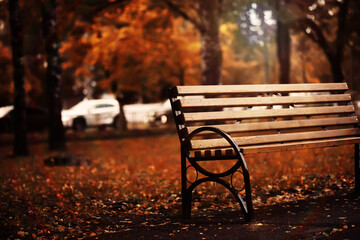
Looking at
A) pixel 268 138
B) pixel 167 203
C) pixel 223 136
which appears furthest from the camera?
pixel 167 203

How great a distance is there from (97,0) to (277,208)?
41.0ft

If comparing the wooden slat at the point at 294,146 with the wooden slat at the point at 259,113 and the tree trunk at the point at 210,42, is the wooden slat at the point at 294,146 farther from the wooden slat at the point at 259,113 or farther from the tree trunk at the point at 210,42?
the tree trunk at the point at 210,42

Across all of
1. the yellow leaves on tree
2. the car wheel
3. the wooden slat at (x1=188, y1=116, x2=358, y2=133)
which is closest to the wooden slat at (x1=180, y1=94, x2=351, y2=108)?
the wooden slat at (x1=188, y1=116, x2=358, y2=133)

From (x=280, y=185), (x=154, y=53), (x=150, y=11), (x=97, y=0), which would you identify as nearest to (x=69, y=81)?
(x=154, y=53)

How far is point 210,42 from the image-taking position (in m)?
16.0

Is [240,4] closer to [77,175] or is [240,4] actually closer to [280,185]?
[77,175]

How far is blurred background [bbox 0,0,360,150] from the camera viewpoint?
49.1 feet

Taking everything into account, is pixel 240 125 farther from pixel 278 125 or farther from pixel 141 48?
pixel 141 48

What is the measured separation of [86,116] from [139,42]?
7520 mm

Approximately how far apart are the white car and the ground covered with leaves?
18.3 m

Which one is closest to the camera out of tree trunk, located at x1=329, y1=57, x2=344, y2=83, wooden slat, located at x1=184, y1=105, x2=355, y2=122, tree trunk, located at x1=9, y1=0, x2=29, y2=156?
wooden slat, located at x1=184, y1=105, x2=355, y2=122

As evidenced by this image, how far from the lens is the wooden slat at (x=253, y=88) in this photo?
5453mm

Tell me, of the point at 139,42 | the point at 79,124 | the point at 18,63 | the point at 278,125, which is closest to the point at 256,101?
the point at 278,125

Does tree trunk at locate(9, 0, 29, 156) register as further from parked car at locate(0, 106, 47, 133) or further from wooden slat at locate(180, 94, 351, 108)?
parked car at locate(0, 106, 47, 133)
